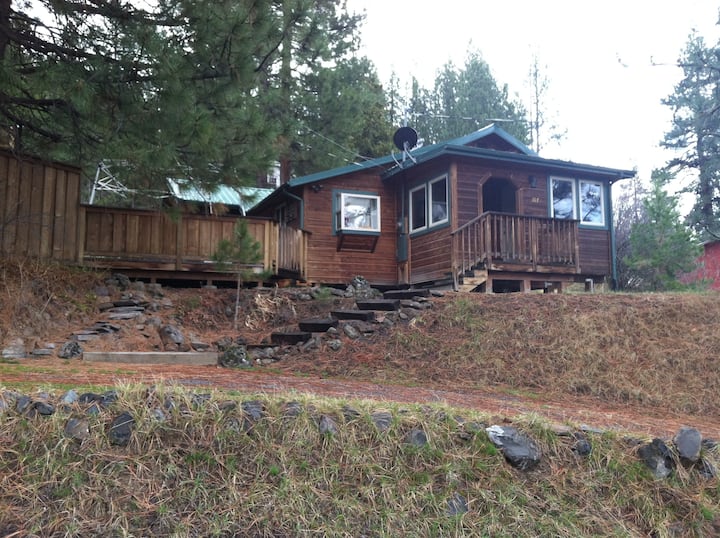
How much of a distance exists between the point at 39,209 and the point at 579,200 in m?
11.9

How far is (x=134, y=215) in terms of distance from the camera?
12156 mm

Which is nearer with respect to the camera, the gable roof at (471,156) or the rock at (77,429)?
the rock at (77,429)

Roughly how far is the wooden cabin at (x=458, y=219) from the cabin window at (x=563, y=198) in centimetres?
2

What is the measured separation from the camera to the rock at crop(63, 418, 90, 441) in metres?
3.64

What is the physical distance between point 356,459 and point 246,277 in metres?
8.15

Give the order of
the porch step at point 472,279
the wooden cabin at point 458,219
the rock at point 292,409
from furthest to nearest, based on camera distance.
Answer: the wooden cabin at point 458,219 < the porch step at point 472,279 < the rock at point 292,409

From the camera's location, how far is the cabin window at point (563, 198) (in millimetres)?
15469

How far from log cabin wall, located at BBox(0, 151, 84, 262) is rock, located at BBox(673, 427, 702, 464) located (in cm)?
906

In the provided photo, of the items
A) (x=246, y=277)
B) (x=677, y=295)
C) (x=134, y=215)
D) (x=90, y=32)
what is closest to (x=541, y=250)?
(x=677, y=295)

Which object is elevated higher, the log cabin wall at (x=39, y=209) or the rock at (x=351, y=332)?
the log cabin wall at (x=39, y=209)

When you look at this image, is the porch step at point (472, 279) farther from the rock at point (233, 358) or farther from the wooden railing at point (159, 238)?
the rock at point (233, 358)

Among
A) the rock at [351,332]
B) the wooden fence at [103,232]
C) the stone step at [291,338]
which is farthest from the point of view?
the wooden fence at [103,232]

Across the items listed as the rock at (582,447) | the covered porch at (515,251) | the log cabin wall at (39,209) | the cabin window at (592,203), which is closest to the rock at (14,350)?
the log cabin wall at (39,209)

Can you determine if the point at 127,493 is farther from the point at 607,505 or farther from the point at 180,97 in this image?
the point at 180,97
